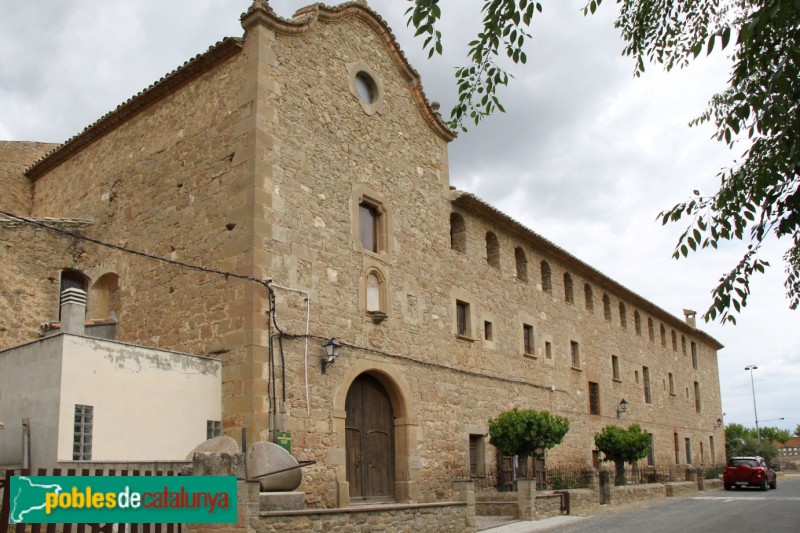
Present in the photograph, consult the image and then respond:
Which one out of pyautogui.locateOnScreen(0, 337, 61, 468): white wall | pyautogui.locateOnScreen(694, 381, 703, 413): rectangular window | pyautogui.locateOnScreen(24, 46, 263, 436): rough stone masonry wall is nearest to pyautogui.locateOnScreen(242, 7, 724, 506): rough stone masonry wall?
pyautogui.locateOnScreen(24, 46, 263, 436): rough stone masonry wall

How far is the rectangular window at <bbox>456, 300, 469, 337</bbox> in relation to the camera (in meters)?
19.3

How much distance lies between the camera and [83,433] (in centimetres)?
1141

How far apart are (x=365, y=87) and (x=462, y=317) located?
6372 millimetres

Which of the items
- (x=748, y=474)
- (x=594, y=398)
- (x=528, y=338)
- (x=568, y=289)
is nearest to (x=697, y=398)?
(x=748, y=474)

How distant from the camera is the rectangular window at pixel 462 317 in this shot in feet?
63.4

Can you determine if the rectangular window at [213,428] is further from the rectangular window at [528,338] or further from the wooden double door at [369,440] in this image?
the rectangular window at [528,338]

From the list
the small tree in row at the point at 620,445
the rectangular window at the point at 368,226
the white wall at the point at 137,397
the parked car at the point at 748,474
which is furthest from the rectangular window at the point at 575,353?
the white wall at the point at 137,397

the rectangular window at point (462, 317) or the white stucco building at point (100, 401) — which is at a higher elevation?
the rectangular window at point (462, 317)

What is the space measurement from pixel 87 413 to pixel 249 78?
6.73m

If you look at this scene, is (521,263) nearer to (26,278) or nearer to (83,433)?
(26,278)

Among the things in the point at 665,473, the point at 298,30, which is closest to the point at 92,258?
the point at 298,30

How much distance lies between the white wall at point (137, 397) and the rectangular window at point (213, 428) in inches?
4.3

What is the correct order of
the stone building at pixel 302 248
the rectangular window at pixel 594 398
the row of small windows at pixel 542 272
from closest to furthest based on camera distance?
1. the stone building at pixel 302 248
2. the row of small windows at pixel 542 272
3. the rectangular window at pixel 594 398

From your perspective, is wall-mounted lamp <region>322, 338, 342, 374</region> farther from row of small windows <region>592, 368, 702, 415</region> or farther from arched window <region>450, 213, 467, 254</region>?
row of small windows <region>592, 368, 702, 415</region>
